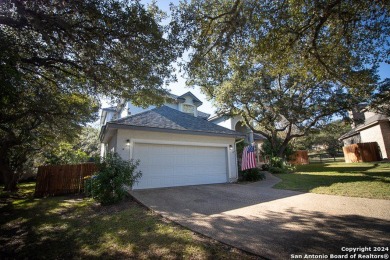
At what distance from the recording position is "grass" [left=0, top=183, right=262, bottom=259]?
10.3 ft

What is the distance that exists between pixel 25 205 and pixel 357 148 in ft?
96.5

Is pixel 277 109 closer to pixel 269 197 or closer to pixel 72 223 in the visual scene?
pixel 269 197

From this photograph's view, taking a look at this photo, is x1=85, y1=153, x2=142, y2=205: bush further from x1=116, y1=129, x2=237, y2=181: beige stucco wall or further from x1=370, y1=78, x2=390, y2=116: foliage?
x1=370, y1=78, x2=390, y2=116: foliage

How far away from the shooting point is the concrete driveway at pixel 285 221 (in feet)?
10.1

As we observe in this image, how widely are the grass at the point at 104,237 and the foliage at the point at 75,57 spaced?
12.8 ft

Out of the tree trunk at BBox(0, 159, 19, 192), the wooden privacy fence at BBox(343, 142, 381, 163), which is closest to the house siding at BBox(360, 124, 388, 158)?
the wooden privacy fence at BBox(343, 142, 381, 163)

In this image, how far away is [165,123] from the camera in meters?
10.3

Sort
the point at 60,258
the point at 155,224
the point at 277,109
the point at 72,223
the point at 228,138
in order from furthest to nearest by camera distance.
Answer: the point at 277,109 → the point at 228,138 → the point at 72,223 → the point at 155,224 → the point at 60,258

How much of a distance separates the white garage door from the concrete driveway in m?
2.44

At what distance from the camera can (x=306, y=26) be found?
229 inches

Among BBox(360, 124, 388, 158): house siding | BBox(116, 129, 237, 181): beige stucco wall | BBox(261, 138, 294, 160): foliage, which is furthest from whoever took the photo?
BBox(360, 124, 388, 158): house siding

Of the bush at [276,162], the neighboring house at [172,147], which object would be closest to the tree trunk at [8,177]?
the neighboring house at [172,147]

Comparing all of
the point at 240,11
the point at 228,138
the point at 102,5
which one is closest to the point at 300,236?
the point at 240,11

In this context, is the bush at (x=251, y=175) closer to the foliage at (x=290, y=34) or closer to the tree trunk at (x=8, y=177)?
the foliage at (x=290, y=34)
